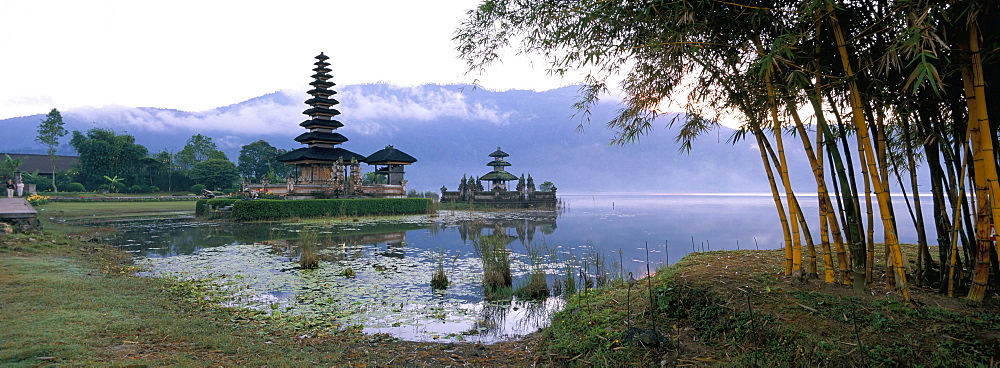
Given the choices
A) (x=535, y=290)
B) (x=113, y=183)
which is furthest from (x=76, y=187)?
(x=535, y=290)

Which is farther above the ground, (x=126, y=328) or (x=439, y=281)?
(x=126, y=328)

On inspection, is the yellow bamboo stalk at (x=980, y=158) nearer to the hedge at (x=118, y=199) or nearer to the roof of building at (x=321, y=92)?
the roof of building at (x=321, y=92)

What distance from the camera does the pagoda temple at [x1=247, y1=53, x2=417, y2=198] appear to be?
2783cm

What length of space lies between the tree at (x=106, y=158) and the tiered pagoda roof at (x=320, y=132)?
25.9 metres

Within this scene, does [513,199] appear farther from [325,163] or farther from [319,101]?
[319,101]

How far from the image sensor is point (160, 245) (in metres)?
11.9

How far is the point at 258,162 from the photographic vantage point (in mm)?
58281

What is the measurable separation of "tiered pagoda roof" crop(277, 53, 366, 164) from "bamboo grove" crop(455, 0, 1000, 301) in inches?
1091

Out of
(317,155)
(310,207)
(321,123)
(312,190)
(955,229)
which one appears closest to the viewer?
(955,229)

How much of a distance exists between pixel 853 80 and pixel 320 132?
32559mm

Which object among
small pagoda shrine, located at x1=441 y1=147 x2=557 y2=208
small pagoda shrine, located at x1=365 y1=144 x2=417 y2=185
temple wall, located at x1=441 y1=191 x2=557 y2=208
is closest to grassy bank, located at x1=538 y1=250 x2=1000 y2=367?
small pagoda shrine, located at x1=365 y1=144 x2=417 y2=185

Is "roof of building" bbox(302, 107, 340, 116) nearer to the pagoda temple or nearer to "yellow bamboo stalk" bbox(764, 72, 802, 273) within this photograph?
the pagoda temple

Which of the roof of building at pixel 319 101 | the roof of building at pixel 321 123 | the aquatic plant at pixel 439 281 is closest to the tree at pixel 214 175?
the roof of building at pixel 321 123

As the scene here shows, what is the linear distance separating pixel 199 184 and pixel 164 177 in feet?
16.6
